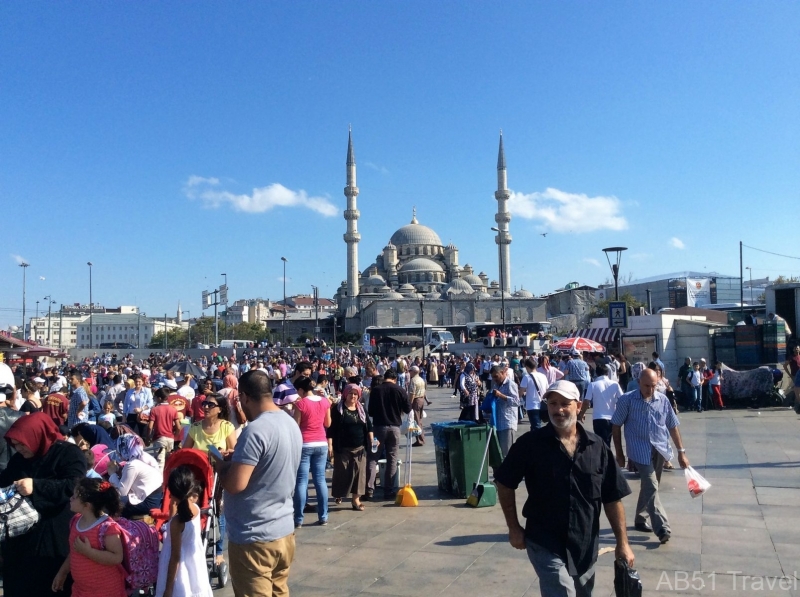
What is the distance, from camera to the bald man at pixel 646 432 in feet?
18.0

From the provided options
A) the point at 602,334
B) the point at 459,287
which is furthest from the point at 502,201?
the point at 602,334

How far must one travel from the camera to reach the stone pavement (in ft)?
15.0

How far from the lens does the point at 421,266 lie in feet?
311

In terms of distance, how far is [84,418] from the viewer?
968cm

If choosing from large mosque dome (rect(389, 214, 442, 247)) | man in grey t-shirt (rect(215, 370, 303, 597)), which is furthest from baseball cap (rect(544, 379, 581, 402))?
large mosque dome (rect(389, 214, 442, 247))

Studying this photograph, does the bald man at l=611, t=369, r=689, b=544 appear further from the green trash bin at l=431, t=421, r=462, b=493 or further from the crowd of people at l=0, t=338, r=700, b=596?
the green trash bin at l=431, t=421, r=462, b=493

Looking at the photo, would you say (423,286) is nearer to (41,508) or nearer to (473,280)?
(473,280)

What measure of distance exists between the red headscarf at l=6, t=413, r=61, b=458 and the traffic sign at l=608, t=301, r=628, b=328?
570 inches

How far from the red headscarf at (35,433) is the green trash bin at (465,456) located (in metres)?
4.22

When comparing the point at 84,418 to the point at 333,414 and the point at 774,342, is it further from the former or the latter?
the point at 774,342

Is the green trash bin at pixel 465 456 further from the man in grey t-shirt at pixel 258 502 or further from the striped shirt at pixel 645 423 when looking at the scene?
the man in grey t-shirt at pixel 258 502

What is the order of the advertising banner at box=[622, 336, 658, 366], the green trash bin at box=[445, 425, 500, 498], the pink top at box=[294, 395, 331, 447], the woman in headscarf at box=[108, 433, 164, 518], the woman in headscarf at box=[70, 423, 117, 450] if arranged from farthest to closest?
the advertising banner at box=[622, 336, 658, 366]
the green trash bin at box=[445, 425, 500, 498]
the pink top at box=[294, 395, 331, 447]
the woman in headscarf at box=[70, 423, 117, 450]
the woman in headscarf at box=[108, 433, 164, 518]

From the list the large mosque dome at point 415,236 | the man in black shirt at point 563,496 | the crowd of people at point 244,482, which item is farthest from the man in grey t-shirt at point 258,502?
the large mosque dome at point 415,236

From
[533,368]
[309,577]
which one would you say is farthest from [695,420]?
[309,577]
